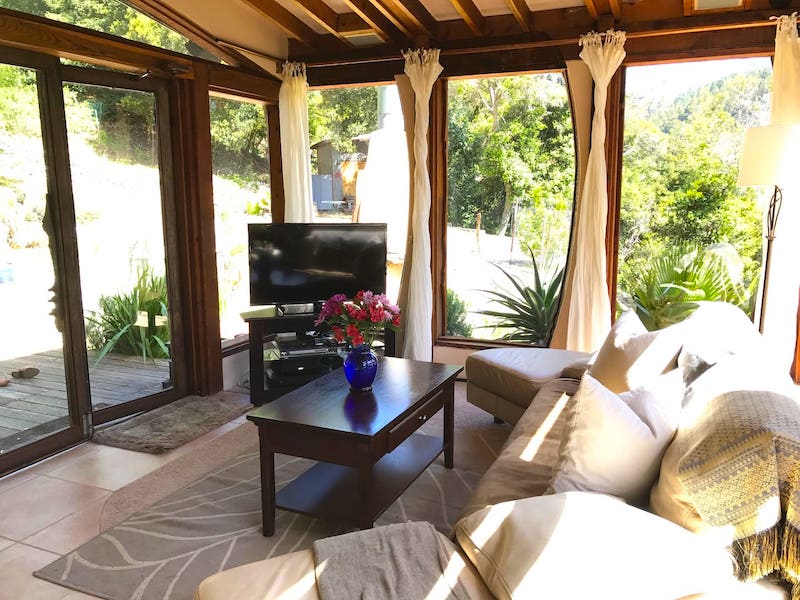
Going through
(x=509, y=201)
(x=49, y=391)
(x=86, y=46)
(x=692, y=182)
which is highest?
(x=86, y=46)

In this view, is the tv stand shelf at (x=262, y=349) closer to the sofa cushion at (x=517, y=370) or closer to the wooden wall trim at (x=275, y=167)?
the wooden wall trim at (x=275, y=167)

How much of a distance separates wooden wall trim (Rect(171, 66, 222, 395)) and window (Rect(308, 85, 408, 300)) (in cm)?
114

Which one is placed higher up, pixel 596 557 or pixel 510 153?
pixel 510 153

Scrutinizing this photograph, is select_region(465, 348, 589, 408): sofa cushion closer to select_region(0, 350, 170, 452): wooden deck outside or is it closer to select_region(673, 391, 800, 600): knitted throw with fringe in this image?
select_region(673, 391, 800, 600): knitted throw with fringe

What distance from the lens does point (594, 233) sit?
14.5 feet

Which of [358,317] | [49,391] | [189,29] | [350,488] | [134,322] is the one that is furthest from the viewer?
[189,29]

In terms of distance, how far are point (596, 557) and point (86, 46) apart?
3.80 metres

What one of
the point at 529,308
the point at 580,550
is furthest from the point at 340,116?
the point at 580,550

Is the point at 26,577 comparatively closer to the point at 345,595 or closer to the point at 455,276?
the point at 345,595

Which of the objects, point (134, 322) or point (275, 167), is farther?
point (275, 167)

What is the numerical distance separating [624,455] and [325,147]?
428 cm

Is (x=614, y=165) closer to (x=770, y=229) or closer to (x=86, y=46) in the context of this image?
A: (x=770, y=229)

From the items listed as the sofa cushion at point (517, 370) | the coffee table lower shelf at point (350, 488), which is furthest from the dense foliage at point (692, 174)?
the coffee table lower shelf at point (350, 488)

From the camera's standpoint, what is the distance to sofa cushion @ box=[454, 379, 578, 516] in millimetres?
2156
